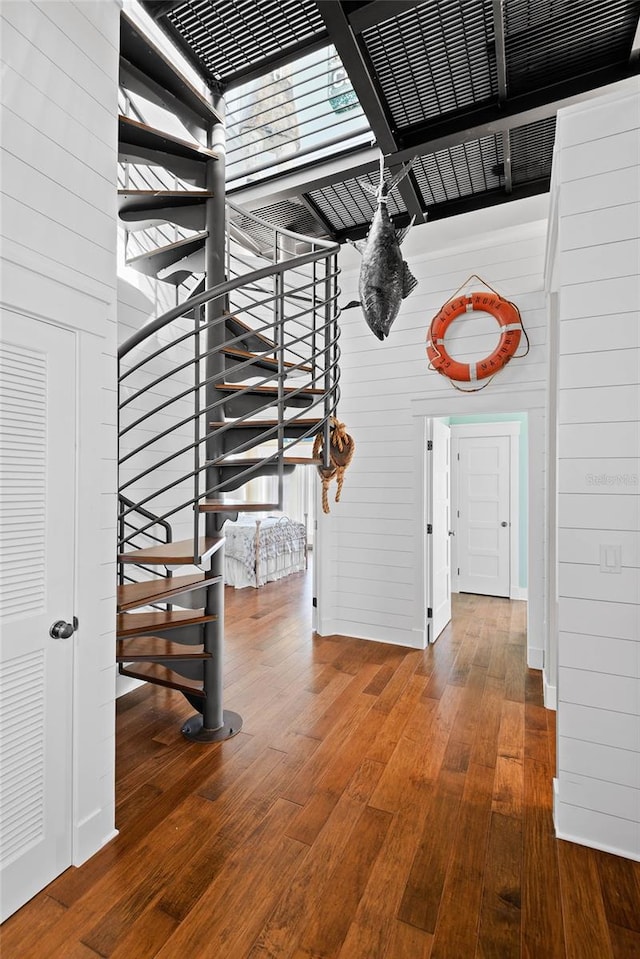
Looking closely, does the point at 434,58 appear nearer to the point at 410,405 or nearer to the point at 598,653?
the point at 410,405

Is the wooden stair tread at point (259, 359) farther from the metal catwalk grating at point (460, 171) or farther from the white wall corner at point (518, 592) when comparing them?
the white wall corner at point (518, 592)

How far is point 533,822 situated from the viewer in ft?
6.23

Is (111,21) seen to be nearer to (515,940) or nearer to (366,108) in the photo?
(366,108)

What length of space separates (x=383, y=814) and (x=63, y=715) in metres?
1.39

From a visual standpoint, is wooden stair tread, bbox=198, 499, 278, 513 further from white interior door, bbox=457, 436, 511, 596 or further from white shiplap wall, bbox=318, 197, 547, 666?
white interior door, bbox=457, 436, 511, 596

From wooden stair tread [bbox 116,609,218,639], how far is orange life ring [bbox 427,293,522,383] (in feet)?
8.62

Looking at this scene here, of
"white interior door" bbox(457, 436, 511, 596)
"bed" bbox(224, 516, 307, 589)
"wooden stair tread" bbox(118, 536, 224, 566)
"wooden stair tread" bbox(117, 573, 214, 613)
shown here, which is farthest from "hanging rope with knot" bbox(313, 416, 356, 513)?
"white interior door" bbox(457, 436, 511, 596)

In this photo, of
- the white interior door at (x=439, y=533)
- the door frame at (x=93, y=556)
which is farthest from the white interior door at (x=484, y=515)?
the door frame at (x=93, y=556)

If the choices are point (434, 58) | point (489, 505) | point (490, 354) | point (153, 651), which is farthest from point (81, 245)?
point (489, 505)

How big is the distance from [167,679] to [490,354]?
10.7 ft

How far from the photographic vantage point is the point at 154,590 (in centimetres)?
229

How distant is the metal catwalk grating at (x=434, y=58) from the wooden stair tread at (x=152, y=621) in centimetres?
276

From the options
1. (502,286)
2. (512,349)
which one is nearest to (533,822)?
(512,349)

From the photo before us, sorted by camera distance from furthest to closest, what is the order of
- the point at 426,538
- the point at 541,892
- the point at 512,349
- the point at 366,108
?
the point at 426,538 → the point at 512,349 → the point at 366,108 → the point at 541,892
